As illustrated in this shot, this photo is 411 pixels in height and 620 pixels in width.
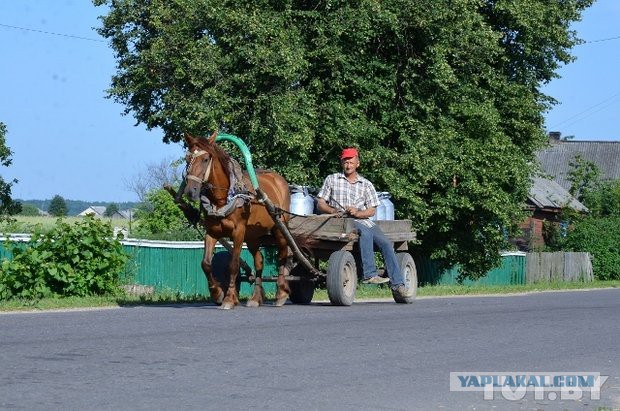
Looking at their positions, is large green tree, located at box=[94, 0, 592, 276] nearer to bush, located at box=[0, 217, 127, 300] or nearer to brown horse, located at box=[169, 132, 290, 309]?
bush, located at box=[0, 217, 127, 300]

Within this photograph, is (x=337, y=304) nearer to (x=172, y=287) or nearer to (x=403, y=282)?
(x=403, y=282)

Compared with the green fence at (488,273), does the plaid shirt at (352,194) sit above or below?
above

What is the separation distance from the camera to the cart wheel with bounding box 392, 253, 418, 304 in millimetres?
18359

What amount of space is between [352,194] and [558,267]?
1502 inches

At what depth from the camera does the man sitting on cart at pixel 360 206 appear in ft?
55.4

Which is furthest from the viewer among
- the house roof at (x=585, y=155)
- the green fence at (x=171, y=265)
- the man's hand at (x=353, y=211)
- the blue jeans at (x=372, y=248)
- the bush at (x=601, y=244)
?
the house roof at (x=585, y=155)

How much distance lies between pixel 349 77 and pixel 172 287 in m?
8.63

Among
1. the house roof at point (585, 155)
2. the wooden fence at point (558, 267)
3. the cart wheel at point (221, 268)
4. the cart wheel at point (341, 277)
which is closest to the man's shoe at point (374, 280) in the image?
the cart wheel at point (341, 277)

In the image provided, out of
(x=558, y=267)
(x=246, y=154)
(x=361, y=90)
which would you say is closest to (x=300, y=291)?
(x=246, y=154)

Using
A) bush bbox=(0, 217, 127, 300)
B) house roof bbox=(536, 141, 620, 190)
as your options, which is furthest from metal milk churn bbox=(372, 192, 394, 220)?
house roof bbox=(536, 141, 620, 190)

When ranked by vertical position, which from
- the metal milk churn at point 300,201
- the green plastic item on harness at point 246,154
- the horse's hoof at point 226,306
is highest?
the green plastic item on harness at point 246,154

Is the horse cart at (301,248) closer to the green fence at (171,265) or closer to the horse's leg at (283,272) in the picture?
the horse's leg at (283,272)

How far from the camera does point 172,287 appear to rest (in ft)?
97.1

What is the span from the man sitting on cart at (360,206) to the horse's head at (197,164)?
261cm
